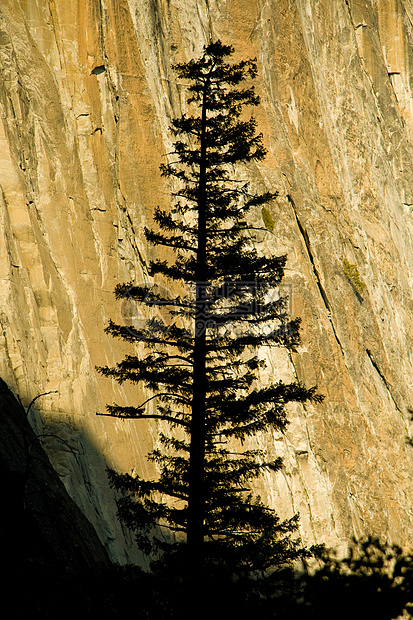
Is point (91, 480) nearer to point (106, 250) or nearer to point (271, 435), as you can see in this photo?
point (106, 250)

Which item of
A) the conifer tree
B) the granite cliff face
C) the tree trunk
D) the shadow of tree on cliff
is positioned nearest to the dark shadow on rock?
the shadow of tree on cliff

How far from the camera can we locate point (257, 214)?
78.7 feet

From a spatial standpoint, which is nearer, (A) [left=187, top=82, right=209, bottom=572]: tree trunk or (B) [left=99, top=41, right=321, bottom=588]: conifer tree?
(A) [left=187, top=82, right=209, bottom=572]: tree trunk

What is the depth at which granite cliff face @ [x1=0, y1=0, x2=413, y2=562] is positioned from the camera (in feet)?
48.4

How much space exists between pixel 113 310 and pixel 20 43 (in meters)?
8.02

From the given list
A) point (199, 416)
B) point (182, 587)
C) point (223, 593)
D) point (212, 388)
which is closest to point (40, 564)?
point (182, 587)

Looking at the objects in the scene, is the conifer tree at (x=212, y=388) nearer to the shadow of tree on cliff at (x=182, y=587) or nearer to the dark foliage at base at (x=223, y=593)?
the shadow of tree on cliff at (x=182, y=587)

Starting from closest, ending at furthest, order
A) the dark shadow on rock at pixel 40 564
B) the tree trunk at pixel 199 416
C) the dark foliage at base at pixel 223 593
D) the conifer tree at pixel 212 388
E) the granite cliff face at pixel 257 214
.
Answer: the dark foliage at base at pixel 223 593
the dark shadow on rock at pixel 40 564
the tree trunk at pixel 199 416
the conifer tree at pixel 212 388
the granite cliff face at pixel 257 214

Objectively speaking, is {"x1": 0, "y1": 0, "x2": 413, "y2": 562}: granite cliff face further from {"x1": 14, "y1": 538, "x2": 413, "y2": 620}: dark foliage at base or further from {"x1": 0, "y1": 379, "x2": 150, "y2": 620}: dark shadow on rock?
{"x1": 14, "y1": 538, "x2": 413, "y2": 620}: dark foliage at base

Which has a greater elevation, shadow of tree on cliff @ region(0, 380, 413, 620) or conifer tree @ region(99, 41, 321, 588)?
conifer tree @ region(99, 41, 321, 588)

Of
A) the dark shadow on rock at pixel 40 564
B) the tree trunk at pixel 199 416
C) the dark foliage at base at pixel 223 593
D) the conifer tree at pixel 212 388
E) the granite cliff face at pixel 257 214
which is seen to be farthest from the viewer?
the granite cliff face at pixel 257 214

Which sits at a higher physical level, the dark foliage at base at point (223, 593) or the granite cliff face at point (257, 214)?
the granite cliff face at point (257, 214)

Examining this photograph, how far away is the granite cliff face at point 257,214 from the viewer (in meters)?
14.8

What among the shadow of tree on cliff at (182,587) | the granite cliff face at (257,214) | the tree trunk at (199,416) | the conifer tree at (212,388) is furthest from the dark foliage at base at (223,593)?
the granite cliff face at (257,214)
